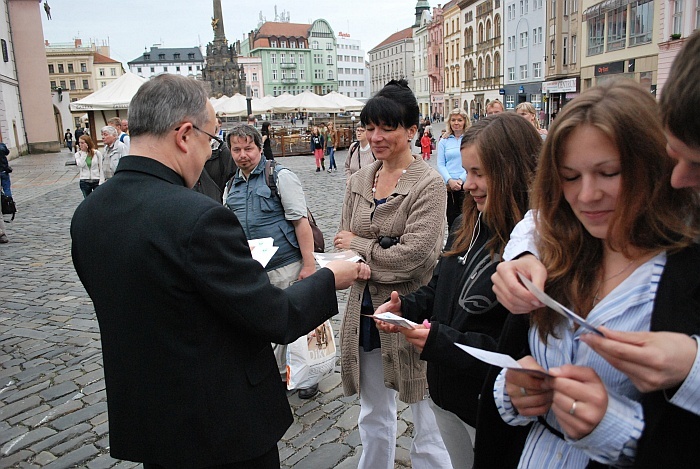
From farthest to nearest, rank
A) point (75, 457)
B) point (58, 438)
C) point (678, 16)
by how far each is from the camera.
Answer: point (678, 16)
point (58, 438)
point (75, 457)

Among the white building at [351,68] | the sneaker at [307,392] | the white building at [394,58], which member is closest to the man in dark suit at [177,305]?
the sneaker at [307,392]

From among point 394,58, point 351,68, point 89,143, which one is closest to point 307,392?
point 89,143

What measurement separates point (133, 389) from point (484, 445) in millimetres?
1192

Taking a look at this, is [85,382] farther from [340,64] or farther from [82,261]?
[340,64]

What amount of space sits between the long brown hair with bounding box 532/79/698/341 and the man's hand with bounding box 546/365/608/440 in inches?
8.5

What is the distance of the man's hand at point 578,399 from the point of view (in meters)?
1.25

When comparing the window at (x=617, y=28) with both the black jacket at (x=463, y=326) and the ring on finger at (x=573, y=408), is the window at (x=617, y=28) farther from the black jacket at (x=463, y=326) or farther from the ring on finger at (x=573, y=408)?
the ring on finger at (x=573, y=408)

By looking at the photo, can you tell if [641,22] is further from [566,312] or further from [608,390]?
[566,312]

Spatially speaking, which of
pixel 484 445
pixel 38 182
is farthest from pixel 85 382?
pixel 38 182

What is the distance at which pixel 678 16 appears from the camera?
26.1 m

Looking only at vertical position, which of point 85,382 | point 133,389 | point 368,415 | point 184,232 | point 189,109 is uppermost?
point 189,109

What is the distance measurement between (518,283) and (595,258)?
263mm

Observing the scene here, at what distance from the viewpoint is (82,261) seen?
6.55 feet

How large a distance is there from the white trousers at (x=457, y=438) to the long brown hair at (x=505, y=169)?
822 millimetres
